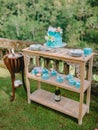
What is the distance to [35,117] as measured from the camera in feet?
8.62

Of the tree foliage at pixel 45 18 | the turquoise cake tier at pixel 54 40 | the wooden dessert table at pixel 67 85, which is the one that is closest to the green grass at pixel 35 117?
the wooden dessert table at pixel 67 85

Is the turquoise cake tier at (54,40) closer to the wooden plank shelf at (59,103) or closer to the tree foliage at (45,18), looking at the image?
the wooden plank shelf at (59,103)

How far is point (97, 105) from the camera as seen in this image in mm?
2875

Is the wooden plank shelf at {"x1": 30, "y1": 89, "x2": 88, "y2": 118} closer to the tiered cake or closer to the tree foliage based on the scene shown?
the tiered cake

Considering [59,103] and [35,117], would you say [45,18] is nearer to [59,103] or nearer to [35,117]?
[59,103]

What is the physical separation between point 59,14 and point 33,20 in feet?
6.84

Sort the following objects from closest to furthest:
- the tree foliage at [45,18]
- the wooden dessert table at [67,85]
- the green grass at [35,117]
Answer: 1. the wooden dessert table at [67,85]
2. the green grass at [35,117]
3. the tree foliage at [45,18]

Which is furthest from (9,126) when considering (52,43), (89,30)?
(89,30)

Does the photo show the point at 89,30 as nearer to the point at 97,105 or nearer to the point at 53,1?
the point at 53,1

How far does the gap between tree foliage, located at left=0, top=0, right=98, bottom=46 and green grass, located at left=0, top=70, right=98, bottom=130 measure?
377 inches

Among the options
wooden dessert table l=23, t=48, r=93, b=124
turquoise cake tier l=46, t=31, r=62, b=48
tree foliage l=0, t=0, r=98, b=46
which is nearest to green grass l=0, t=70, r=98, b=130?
wooden dessert table l=23, t=48, r=93, b=124

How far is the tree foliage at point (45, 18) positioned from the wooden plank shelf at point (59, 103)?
950cm

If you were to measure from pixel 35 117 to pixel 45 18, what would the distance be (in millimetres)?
11532

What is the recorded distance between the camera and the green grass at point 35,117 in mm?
2439
